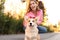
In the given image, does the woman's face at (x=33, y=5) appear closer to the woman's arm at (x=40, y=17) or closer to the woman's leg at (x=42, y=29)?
the woman's arm at (x=40, y=17)

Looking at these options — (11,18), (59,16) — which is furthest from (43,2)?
(11,18)

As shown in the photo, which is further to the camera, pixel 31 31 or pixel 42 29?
pixel 42 29

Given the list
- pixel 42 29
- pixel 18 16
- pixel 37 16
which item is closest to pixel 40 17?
pixel 37 16

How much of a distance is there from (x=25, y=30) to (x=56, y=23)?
369mm

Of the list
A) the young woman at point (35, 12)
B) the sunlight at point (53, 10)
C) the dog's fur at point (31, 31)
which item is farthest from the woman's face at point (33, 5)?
the dog's fur at point (31, 31)

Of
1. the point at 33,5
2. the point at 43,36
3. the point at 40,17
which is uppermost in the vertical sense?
the point at 33,5

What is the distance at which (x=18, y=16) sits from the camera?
105 inches

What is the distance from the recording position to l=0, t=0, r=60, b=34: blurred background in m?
2.63

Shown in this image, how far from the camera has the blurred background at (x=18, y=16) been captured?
263 centimetres

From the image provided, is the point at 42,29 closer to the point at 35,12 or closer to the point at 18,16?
the point at 35,12

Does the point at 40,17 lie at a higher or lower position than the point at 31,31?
higher

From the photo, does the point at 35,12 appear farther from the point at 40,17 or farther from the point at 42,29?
the point at 42,29

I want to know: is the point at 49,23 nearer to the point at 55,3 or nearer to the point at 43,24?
the point at 43,24

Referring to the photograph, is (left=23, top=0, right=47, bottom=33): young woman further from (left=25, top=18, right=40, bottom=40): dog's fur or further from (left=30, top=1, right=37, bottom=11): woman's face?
(left=25, top=18, right=40, bottom=40): dog's fur
